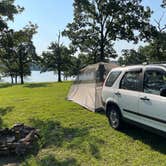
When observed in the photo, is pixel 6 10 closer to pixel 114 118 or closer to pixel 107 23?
pixel 114 118

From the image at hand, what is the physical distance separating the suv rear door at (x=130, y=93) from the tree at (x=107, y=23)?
29.1 m

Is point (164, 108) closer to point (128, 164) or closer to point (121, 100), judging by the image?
point (128, 164)

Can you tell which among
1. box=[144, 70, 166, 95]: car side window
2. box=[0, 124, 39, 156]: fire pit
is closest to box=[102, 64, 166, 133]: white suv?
box=[144, 70, 166, 95]: car side window

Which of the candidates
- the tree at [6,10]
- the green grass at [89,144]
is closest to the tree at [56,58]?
the tree at [6,10]

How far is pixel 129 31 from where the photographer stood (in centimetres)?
3744

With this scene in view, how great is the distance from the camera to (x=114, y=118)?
933cm

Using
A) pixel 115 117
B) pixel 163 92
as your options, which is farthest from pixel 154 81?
pixel 115 117

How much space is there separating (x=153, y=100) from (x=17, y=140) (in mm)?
3528

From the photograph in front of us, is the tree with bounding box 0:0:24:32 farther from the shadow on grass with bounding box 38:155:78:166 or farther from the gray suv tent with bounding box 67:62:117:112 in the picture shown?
the shadow on grass with bounding box 38:155:78:166

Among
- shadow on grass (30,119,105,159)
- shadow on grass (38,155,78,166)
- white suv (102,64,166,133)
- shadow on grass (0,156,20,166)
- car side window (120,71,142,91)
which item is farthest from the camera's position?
car side window (120,71,142,91)

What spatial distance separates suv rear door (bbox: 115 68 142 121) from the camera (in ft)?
26.1

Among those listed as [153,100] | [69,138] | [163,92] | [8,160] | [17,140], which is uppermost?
[163,92]

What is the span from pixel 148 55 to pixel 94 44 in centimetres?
1143

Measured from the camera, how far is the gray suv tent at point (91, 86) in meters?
13.2
